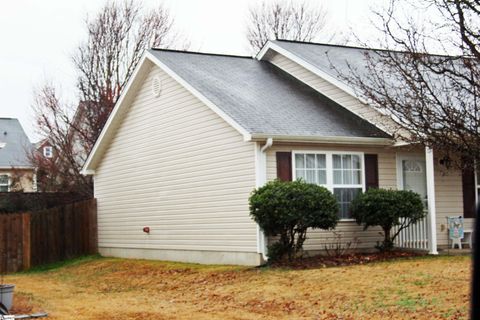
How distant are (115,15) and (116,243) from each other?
640 inches

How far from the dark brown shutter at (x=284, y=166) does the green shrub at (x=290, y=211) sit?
→ 2.89ft

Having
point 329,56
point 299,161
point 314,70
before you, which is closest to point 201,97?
point 299,161

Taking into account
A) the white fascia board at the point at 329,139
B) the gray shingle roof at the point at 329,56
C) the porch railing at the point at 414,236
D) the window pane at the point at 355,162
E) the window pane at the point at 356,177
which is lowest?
the porch railing at the point at 414,236

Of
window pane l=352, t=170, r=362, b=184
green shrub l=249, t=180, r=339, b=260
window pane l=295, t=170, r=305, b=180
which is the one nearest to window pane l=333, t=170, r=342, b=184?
window pane l=352, t=170, r=362, b=184

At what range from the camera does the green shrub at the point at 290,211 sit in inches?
579

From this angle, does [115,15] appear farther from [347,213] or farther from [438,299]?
[438,299]

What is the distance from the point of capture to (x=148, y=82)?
20.8 metres

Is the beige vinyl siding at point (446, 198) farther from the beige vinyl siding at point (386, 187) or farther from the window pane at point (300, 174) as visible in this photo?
the window pane at point (300, 174)

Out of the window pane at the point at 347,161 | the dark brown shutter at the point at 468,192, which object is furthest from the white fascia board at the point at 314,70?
the dark brown shutter at the point at 468,192

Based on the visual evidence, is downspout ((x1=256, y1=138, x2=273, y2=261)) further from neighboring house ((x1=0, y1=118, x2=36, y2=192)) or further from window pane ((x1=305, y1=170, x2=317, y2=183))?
neighboring house ((x1=0, y1=118, x2=36, y2=192))

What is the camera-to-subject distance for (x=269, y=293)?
12180mm

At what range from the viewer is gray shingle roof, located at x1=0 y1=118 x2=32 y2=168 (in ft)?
142

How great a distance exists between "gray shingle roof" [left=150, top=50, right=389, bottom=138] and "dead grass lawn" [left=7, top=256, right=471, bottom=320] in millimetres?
3422

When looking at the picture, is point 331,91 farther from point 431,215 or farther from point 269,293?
point 269,293
